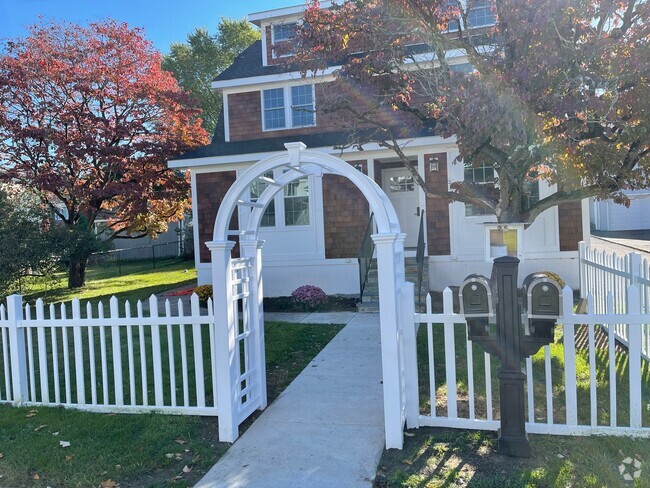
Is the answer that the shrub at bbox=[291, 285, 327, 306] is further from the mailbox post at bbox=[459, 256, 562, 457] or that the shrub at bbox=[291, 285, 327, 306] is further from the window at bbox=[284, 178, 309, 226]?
the mailbox post at bbox=[459, 256, 562, 457]

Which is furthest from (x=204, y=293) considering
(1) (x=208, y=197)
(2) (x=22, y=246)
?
(2) (x=22, y=246)

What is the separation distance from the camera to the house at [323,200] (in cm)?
1088

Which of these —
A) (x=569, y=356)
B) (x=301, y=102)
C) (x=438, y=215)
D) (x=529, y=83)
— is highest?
(x=301, y=102)

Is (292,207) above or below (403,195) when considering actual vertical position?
below

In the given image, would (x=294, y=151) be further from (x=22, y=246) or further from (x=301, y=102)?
(x=301, y=102)

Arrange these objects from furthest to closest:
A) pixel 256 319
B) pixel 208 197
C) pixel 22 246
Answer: pixel 208 197 < pixel 22 246 < pixel 256 319

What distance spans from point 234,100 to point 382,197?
10193mm

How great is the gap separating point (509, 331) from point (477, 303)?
309 millimetres

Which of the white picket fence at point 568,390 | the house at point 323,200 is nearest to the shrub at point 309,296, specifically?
the house at point 323,200

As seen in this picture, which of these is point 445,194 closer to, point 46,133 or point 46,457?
point 46,457

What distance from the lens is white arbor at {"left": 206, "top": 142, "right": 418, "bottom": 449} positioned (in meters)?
3.89

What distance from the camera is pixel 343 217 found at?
1181cm

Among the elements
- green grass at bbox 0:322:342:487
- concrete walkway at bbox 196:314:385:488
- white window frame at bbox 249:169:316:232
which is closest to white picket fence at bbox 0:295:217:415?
green grass at bbox 0:322:342:487

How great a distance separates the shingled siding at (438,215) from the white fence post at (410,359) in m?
7.29
